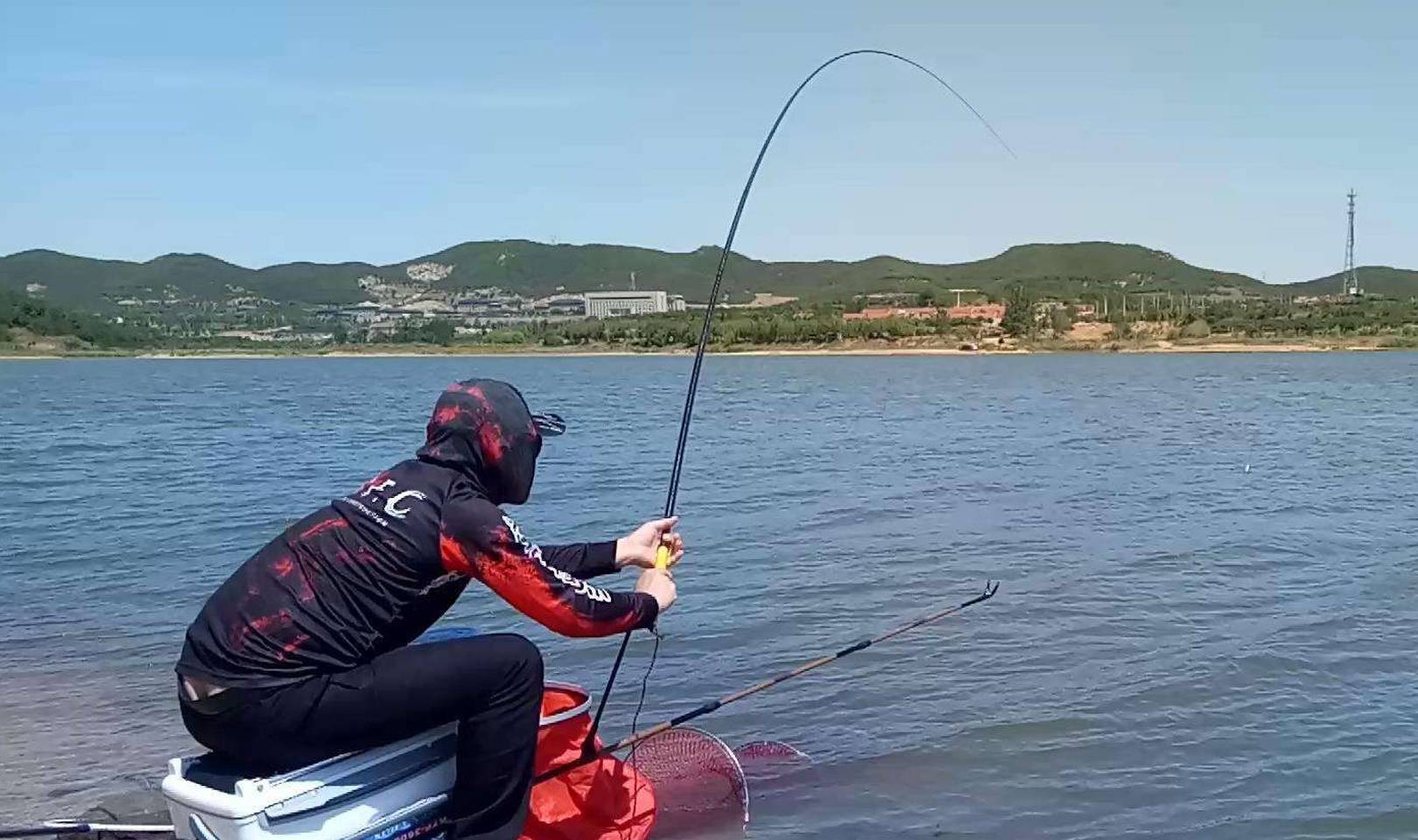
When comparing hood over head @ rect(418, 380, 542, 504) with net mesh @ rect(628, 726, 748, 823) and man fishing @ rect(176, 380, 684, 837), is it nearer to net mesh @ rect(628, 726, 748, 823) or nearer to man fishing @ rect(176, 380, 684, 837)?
man fishing @ rect(176, 380, 684, 837)

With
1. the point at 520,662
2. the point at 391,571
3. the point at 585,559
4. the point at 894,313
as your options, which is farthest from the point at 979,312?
the point at 391,571

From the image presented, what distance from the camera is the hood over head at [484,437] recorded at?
4.27 m

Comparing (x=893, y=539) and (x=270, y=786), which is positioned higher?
(x=270, y=786)

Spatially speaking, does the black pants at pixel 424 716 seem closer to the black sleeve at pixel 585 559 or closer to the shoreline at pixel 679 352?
the black sleeve at pixel 585 559

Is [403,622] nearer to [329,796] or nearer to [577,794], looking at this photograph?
[329,796]

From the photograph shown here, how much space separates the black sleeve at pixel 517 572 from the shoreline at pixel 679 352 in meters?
123

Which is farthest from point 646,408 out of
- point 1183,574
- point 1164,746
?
point 1164,746

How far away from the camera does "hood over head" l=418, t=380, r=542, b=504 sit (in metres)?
4.27

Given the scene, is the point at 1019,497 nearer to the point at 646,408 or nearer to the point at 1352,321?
the point at 646,408

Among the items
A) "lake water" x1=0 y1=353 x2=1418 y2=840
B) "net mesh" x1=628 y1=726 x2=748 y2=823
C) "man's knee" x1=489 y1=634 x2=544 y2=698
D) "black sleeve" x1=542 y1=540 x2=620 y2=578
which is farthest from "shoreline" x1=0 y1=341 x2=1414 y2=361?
"man's knee" x1=489 y1=634 x2=544 y2=698

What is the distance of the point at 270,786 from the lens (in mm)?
4035

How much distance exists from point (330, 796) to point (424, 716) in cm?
38

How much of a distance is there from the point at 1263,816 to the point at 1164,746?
1.14 metres

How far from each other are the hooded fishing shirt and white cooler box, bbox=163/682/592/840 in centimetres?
35
